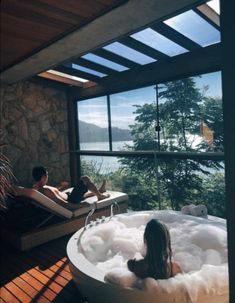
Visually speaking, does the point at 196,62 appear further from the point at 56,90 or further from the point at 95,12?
the point at 56,90

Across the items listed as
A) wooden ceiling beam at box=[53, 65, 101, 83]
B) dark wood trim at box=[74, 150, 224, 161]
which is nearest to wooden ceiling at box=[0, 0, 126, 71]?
wooden ceiling beam at box=[53, 65, 101, 83]

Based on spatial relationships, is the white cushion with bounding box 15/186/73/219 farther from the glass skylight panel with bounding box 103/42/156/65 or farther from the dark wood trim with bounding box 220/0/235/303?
the dark wood trim with bounding box 220/0/235/303

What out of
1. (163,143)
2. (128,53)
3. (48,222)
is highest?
(128,53)

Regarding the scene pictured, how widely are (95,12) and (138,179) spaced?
3.33m

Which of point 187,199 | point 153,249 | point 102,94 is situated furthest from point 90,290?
point 102,94

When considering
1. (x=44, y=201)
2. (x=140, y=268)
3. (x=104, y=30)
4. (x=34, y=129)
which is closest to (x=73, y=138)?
(x=34, y=129)

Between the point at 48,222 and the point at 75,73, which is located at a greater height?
the point at 75,73

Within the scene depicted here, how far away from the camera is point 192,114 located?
14.4 ft

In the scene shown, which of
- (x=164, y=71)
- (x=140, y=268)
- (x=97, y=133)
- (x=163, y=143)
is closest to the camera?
(x=140, y=268)

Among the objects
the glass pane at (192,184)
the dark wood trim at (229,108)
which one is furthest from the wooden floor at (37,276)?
the glass pane at (192,184)

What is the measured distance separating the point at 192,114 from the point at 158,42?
1.37 metres

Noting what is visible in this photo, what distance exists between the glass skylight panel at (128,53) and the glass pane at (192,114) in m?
0.51

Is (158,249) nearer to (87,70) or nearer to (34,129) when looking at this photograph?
(87,70)

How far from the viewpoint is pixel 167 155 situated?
419 centimetres
